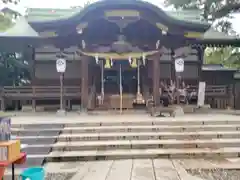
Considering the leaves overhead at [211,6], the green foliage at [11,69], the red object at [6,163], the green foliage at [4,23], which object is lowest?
the red object at [6,163]

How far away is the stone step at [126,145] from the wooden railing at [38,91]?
5009mm

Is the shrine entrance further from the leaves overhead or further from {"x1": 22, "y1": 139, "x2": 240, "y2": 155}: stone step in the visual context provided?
the leaves overhead

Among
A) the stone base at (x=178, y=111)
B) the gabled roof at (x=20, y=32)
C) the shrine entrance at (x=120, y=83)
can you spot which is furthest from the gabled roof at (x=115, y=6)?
the stone base at (x=178, y=111)

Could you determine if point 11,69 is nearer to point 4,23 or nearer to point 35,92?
point 4,23

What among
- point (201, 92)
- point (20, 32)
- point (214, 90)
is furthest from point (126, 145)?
point (20, 32)

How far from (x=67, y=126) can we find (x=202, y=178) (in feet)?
12.7

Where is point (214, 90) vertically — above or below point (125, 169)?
above

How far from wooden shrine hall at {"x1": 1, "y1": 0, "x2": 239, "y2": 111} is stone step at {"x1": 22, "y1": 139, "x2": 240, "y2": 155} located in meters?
4.16

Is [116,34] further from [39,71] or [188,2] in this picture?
[188,2]

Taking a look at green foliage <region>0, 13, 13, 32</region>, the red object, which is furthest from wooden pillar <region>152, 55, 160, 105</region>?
green foliage <region>0, 13, 13, 32</region>

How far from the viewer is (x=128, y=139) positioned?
21.5 ft

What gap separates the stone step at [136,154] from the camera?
5.66 meters

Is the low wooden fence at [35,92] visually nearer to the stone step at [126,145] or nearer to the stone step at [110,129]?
the stone step at [110,129]

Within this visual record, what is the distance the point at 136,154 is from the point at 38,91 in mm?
6700
